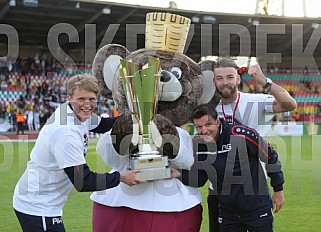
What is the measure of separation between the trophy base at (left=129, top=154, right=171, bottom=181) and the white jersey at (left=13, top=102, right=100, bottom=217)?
353 millimetres

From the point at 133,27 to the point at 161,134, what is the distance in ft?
→ 56.0

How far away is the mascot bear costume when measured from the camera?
112 inches

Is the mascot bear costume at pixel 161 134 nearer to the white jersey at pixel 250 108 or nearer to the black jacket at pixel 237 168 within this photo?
the black jacket at pixel 237 168

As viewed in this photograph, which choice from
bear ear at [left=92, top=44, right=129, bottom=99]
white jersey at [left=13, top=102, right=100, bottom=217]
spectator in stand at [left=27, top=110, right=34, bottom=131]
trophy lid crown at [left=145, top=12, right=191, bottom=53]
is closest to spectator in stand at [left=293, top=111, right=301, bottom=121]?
spectator in stand at [left=27, top=110, right=34, bottom=131]

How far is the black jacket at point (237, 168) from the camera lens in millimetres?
3143

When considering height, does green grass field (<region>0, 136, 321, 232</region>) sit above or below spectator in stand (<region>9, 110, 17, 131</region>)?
below

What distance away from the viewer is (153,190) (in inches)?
112

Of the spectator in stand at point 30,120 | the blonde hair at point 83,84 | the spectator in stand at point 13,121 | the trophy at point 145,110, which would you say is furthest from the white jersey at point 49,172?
the spectator in stand at point 30,120

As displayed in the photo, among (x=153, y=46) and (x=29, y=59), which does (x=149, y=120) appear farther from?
(x=29, y=59)

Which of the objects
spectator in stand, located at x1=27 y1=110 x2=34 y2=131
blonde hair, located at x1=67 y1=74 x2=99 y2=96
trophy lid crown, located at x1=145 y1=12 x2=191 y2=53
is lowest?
spectator in stand, located at x1=27 y1=110 x2=34 y2=131

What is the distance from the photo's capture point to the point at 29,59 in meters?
22.7

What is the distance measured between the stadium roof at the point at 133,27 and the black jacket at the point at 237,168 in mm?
13138

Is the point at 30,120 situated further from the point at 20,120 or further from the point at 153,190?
the point at 153,190

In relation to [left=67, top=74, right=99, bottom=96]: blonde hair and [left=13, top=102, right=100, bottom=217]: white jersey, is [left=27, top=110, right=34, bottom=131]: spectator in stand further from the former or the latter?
[left=67, top=74, right=99, bottom=96]: blonde hair
